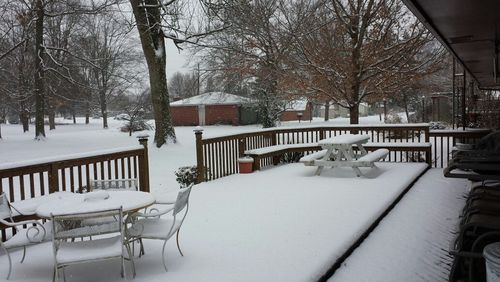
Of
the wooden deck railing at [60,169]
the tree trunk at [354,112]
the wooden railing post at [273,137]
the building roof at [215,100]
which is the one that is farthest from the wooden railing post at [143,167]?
the building roof at [215,100]

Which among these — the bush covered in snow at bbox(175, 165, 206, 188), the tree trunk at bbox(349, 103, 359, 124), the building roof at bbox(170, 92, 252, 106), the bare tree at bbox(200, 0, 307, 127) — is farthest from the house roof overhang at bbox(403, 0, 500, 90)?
the building roof at bbox(170, 92, 252, 106)

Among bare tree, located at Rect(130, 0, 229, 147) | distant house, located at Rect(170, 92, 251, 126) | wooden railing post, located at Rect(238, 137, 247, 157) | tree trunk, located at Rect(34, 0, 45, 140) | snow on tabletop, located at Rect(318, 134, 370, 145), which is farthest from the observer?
distant house, located at Rect(170, 92, 251, 126)

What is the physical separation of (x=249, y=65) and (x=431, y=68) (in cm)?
924

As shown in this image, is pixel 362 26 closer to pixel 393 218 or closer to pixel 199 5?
pixel 199 5

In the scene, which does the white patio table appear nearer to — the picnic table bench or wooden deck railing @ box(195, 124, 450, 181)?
wooden deck railing @ box(195, 124, 450, 181)

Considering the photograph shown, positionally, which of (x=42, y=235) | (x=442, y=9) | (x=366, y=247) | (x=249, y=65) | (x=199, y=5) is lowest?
(x=366, y=247)

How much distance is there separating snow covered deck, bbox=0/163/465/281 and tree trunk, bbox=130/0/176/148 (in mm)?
8491

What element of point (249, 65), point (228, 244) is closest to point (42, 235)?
point (228, 244)

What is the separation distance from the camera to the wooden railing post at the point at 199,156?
8.29 metres

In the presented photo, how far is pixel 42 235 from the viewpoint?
3.84m

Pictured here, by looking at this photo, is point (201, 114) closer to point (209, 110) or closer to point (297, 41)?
point (209, 110)

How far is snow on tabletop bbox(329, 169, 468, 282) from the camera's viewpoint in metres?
3.84

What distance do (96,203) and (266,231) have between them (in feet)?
6.30

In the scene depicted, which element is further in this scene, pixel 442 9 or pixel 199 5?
pixel 199 5
